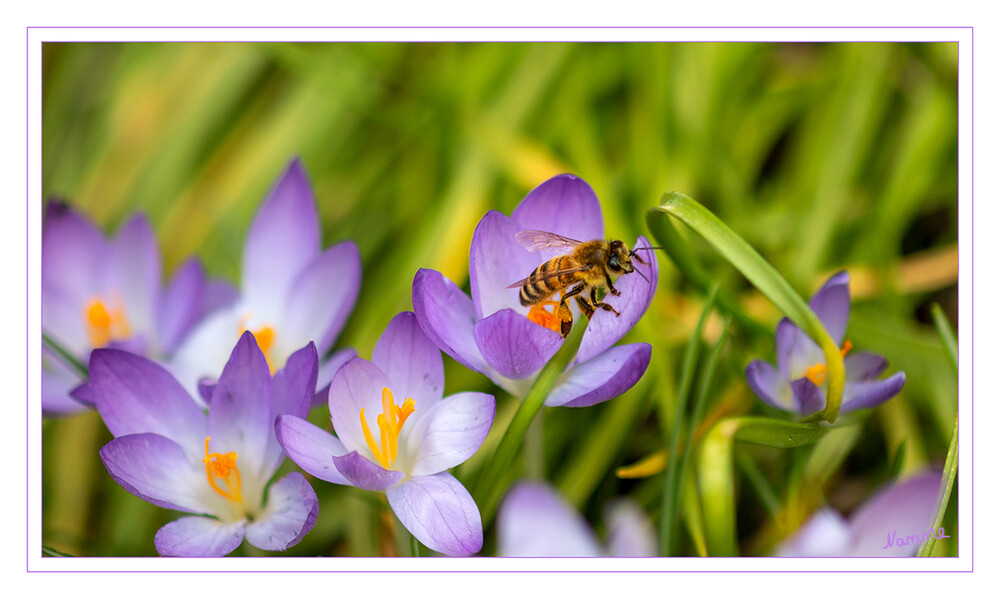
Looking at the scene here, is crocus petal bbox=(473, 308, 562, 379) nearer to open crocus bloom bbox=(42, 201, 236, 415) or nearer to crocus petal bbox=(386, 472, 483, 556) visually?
crocus petal bbox=(386, 472, 483, 556)

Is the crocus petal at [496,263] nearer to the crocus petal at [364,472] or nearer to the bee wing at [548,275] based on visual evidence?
the bee wing at [548,275]

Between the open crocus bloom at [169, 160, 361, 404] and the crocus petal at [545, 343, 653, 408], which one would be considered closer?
the crocus petal at [545, 343, 653, 408]

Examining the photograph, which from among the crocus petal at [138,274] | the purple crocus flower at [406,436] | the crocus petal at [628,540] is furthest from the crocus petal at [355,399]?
the crocus petal at [138,274]

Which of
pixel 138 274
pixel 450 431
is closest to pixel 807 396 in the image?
pixel 450 431

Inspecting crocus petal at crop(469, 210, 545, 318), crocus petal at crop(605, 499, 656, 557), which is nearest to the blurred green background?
crocus petal at crop(605, 499, 656, 557)

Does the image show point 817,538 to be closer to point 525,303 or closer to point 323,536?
point 525,303
